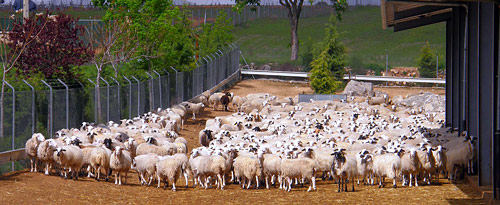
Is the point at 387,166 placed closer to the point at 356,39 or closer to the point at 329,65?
the point at 329,65

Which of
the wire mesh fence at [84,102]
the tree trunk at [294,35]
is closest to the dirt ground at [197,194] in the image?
the wire mesh fence at [84,102]

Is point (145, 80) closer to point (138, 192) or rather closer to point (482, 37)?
point (138, 192)

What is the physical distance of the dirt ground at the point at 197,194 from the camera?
57.0ft

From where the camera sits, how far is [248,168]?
64.5ft

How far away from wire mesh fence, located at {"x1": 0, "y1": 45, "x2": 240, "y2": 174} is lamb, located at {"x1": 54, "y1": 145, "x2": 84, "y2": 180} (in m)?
2.17

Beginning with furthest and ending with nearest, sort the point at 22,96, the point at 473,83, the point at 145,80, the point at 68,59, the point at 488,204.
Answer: the point at 145,80 → the point at 68,59 → the point at 22,96 → the point at 473,83 → the point at 488,204

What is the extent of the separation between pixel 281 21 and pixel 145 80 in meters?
81.3

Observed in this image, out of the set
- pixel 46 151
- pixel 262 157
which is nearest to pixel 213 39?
pixel 46 151

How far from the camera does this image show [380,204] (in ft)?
55.6

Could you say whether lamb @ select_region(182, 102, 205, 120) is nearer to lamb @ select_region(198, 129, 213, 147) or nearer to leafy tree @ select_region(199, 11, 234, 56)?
lamb @ select_region(198, 129, 213, 147)

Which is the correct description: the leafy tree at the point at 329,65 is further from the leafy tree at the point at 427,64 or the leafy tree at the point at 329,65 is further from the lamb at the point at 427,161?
the lamb at the point at 427,161

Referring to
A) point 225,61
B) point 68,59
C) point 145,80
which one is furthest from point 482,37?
point 225,61

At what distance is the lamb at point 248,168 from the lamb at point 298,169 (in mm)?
849

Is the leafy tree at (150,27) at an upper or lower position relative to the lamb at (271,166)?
upper
